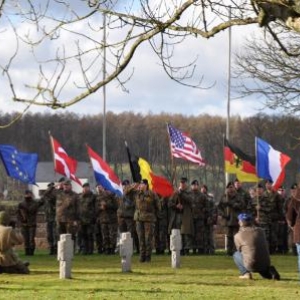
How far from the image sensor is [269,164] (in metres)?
24.0

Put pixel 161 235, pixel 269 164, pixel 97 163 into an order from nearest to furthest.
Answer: pixel 161 235, pixel 269 164, pixel 97 163

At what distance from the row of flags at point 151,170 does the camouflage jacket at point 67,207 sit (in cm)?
185

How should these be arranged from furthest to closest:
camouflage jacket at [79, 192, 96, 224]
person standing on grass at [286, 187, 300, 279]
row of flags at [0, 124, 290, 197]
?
row of flags at [0, 124, 290, 197] < camouflage jacket at [79, 192, 96, 224] < person standing on grass at [286, 187, 300, 279]

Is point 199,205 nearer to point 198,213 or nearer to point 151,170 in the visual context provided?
point 198,213

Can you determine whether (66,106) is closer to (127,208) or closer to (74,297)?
(74,297)

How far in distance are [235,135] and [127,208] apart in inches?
2387

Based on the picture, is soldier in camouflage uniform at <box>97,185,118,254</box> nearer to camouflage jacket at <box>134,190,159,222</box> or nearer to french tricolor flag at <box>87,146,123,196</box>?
french tricolor flag at <box>87,146,123,196</box>

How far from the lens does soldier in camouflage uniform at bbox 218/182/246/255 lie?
74.6ft

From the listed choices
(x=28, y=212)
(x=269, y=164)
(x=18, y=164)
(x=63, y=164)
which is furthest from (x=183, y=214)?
(x=18, y=164)

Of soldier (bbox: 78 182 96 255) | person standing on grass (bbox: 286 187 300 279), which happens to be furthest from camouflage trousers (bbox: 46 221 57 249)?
person standing on grass (bbox: 286 187 300 279)

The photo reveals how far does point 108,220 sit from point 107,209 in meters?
0.30

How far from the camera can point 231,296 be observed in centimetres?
1311

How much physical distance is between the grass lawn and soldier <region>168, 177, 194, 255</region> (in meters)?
2.94

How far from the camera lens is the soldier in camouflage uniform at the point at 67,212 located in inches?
873
